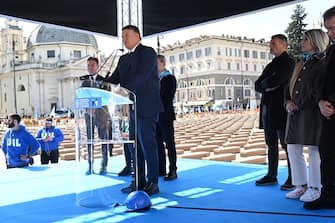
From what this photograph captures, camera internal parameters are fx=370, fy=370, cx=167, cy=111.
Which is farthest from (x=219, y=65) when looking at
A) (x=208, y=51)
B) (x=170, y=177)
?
(x=170, y=177)

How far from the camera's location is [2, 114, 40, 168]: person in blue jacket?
520 cm

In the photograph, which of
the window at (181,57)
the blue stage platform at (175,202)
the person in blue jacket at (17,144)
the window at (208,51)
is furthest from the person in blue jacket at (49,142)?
the window at (181,57)

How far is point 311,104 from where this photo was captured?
9.39 ft

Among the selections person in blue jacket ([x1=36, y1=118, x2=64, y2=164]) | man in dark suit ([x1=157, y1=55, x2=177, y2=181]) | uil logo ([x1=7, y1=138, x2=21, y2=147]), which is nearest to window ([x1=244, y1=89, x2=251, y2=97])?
person in blue jacket ([x1=36, y1=118, x2=64, y2=164])

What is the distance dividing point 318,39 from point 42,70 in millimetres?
64353

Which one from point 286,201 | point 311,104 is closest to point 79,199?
point 286,201

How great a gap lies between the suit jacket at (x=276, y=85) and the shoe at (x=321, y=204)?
37.3 inches

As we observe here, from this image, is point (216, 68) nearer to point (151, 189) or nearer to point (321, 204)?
point (151, 189)

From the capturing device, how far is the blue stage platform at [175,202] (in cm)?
252

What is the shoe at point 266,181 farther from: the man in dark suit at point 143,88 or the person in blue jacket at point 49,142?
the person in blue jacket at point 49,142

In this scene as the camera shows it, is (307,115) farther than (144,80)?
No

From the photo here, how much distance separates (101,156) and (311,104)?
5.52 ft

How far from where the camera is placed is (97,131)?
2.82 metres

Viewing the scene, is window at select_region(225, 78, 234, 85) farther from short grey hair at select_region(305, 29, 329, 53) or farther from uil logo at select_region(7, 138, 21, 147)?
short grey hair at select_region(305, 29, 329, 53)
